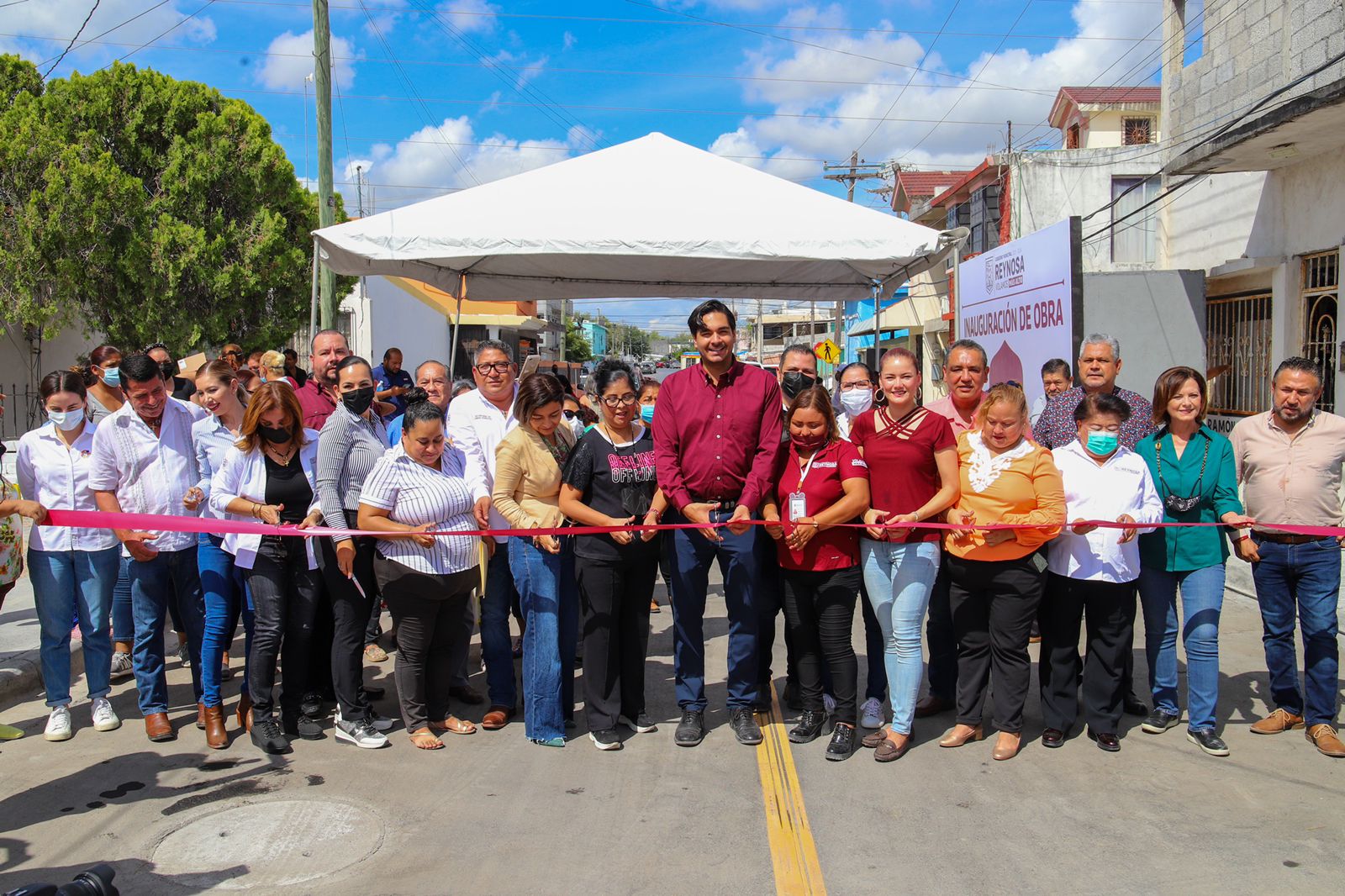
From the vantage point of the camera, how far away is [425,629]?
16.5ft

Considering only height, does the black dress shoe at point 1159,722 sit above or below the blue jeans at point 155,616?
below

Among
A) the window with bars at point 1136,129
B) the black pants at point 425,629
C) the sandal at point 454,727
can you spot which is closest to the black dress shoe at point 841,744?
the sandal at point 454,727

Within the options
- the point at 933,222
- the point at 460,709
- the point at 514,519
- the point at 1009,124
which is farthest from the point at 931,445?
the point at 1009,124

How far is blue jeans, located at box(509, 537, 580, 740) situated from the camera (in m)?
5.07

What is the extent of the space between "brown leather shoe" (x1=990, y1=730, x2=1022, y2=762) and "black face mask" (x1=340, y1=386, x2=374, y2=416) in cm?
365

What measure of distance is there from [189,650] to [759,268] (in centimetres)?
699

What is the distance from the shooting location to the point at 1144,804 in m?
4.25

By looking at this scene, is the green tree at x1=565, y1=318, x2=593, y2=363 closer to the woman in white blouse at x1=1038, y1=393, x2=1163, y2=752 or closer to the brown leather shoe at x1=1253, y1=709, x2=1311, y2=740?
the woman in white blouse at x1=1038, y1=393, x2=1163, y2=752

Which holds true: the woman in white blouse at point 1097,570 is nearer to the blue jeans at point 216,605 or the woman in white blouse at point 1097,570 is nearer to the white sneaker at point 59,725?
the blue jeans at point 216,605

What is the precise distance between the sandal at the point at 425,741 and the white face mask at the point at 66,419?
253cm

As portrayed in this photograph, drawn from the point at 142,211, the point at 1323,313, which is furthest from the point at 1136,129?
the point at 142,211

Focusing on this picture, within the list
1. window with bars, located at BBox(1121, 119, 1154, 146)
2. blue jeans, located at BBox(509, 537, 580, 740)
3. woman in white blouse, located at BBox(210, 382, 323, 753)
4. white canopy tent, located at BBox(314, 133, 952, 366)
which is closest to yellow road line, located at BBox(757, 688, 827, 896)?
blue jeans, located at BBox(509, 537, 580, 740)

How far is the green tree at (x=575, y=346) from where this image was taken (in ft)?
254

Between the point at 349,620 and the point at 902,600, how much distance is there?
111 inches
